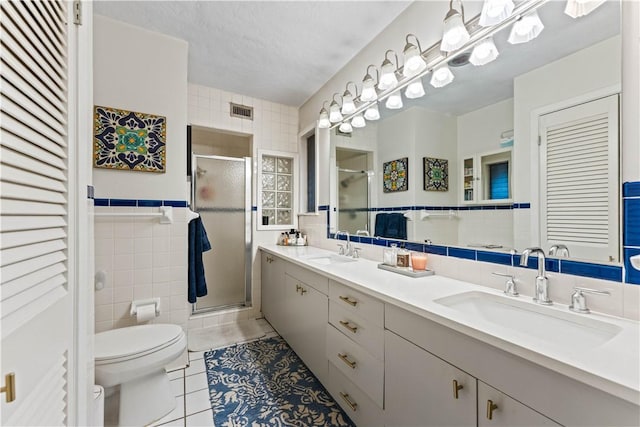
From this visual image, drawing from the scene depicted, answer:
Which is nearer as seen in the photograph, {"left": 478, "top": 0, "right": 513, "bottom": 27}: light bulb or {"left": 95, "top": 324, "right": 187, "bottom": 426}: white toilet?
{"left": 478, "top": 0, "right": 513, "bottom": 27}: light bulb

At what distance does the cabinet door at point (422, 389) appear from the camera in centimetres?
89

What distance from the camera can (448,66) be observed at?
152cm

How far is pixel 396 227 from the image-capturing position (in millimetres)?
1921

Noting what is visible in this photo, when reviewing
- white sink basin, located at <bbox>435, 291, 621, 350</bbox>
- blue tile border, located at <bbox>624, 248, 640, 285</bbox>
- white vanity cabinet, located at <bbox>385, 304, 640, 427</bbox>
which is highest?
blue tile border, located at <bbox>624, 248, 640, 285</bbox>

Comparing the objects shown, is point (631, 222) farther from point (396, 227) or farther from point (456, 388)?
point (396, 227)

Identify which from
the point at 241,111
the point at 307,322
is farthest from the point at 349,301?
the point at 241,111

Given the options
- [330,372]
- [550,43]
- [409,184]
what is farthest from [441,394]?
[550,43]

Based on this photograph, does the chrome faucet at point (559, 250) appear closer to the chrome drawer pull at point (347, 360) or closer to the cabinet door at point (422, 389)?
the cabinet door at point (422, 389)

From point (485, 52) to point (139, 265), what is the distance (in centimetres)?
251

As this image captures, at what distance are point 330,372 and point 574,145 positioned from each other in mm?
1621

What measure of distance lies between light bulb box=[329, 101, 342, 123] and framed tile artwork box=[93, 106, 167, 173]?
1330 mm

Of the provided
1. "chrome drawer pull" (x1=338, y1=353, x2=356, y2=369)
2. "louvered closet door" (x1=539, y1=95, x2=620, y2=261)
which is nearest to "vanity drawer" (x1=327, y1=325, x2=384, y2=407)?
"chrome drawer pull" (x1=338, y1=353, x2=356, y2=369)

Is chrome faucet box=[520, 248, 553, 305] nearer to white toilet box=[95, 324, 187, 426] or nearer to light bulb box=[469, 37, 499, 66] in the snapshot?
light bulb box=[469, 37, 499, 66]

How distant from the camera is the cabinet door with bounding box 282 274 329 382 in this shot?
1.72 meters
